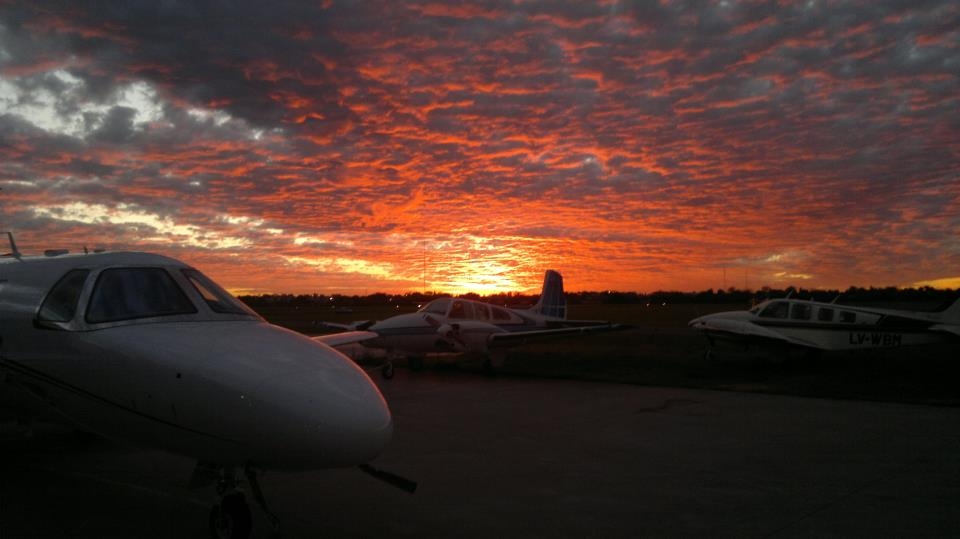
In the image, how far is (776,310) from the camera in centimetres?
2038

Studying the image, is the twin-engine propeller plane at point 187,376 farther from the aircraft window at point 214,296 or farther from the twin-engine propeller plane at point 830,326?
the twin-engine propeller plane at point 830,326

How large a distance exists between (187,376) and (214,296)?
1.24 meters

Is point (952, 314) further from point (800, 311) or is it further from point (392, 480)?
point (392, 480)

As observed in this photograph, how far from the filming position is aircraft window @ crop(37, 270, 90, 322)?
5.46 meters

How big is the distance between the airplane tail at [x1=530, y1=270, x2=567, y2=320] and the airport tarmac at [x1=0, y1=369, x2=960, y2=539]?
1422 cm

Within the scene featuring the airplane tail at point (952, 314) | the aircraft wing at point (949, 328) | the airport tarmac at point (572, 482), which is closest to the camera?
the airport tarmac at point (572, 482)

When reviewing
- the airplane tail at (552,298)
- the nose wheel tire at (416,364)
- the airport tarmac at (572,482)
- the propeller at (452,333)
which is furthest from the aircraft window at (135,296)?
the airplane tail at (552,298)

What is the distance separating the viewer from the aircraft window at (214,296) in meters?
5.51

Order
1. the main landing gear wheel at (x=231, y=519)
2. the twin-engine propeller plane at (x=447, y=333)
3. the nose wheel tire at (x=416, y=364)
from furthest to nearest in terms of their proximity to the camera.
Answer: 1. the nose wheel tire at (x=416, y=364)
2. the twin-engine propeller plane at (x=447, y=333)
3. the main landing gear wheel at (x=231, y=519)

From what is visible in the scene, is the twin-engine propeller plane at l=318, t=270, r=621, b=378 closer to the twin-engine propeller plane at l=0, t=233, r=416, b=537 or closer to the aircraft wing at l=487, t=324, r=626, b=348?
the aircraft wing at l=487, t=324, r=626, b=348

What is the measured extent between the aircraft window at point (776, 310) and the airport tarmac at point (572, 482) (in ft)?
28.6

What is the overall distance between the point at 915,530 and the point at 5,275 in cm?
836

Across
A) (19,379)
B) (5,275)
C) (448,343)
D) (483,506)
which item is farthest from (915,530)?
(448,343)

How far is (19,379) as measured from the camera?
5777 millimetres
